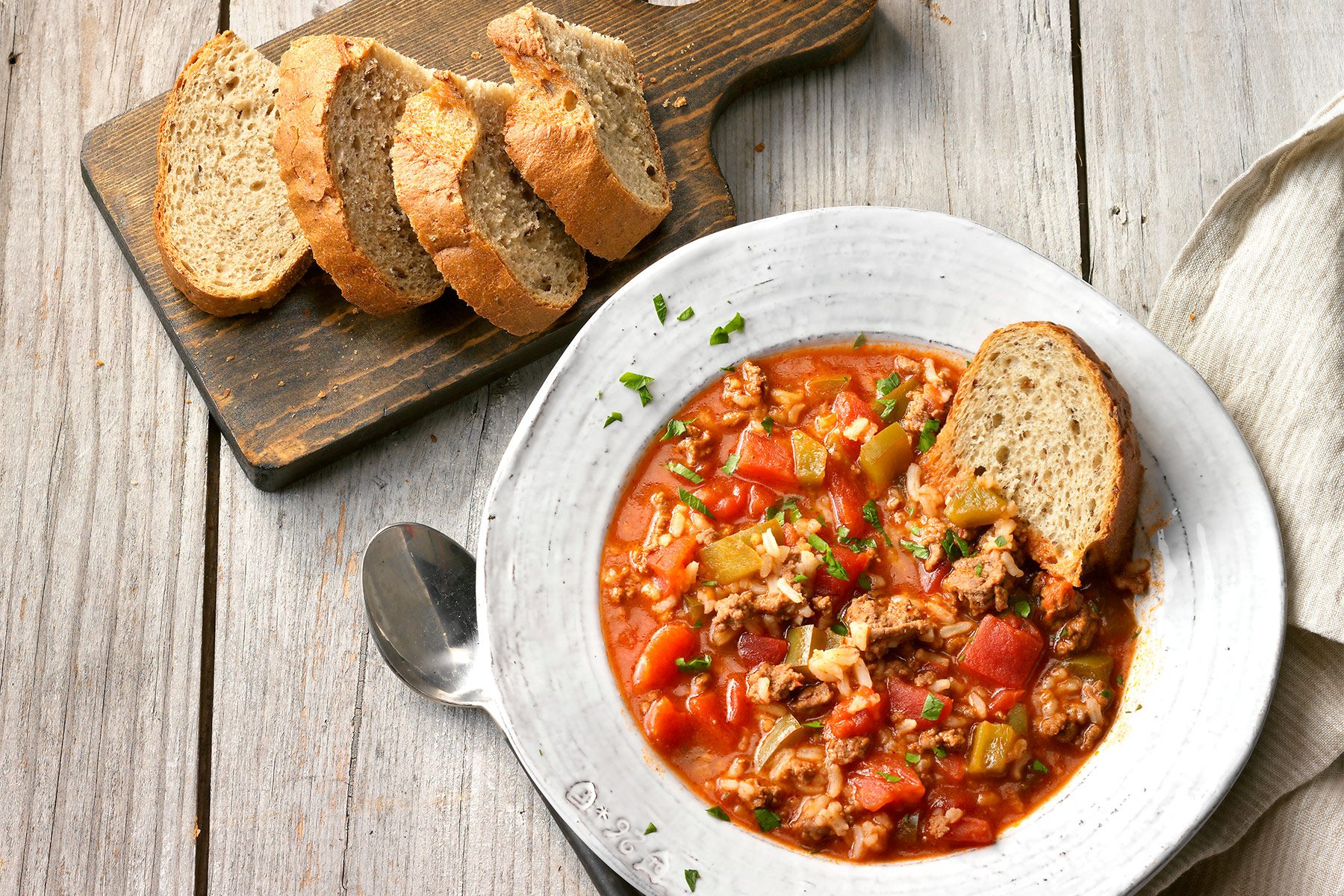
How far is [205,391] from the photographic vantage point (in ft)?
16.0

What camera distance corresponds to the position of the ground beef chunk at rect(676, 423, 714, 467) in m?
4.44

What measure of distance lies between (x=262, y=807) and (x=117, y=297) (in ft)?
8.64

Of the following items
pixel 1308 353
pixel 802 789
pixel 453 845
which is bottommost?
pixel 453 845

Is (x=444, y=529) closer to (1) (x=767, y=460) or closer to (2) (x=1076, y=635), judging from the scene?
(1) (x=767, y=460)

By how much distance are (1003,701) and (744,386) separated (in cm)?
170

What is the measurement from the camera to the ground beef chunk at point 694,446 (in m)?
4.44

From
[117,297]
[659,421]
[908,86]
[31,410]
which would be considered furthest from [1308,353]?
[31,410]

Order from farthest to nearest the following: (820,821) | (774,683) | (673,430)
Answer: (673,430) < (774,683) < (820,821)

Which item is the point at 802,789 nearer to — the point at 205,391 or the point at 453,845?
the point at 453,845

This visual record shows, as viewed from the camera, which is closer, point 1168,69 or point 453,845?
point 453,845

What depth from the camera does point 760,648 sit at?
4.23 m

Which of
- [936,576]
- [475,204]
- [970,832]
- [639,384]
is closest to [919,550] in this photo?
[936,576]

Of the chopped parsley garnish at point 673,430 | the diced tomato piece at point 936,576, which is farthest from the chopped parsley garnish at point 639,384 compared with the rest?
the diced tomato piece at point 936,576

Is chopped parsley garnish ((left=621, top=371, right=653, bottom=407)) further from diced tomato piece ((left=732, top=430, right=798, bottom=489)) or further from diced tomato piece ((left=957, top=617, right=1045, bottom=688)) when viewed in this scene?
diced tomato piece ((left=957, top=617, right=1045, bottom=688))
